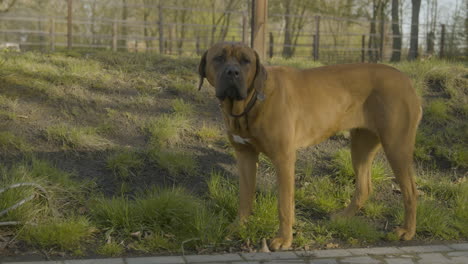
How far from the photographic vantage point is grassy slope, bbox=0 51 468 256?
13.5ft

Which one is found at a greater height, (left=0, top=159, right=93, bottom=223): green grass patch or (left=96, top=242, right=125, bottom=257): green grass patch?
(left=0, top=159, right=93, bottom=223): green grass patch

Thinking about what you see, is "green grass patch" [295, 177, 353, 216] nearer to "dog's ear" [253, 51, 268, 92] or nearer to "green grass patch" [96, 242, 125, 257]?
"dog's ear" [253, 51, 268, 92]

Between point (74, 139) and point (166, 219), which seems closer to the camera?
point (166, 219)

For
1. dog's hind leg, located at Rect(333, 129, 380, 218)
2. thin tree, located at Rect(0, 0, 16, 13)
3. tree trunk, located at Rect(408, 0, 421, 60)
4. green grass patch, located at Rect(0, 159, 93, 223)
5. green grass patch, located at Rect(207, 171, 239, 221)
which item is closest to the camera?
green grass patch, located at Rect(0, 159, 93, 223)

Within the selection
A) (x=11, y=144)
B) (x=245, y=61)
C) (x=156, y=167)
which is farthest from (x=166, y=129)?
(x=245, y=61)

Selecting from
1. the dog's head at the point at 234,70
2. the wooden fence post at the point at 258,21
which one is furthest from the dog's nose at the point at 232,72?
the wooden fence post at the point at 258,21

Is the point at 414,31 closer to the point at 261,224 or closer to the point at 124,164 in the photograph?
the point at 124,164

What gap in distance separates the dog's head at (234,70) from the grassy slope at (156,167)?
1097 mm

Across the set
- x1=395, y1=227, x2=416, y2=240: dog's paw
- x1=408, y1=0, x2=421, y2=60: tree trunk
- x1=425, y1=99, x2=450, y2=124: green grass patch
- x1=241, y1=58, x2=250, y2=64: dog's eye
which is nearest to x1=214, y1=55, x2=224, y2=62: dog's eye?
x1=241, y1=58, x2=250, y2=64: dog's eye

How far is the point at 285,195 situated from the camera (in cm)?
404

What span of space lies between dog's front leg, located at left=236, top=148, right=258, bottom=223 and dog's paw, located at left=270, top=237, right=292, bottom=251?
444mm

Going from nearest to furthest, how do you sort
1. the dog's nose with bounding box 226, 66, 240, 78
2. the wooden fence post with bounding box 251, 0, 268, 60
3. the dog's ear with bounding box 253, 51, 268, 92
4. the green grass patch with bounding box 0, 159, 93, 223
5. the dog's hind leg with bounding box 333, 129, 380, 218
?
the dog's nose with bounding box 226, 66, 240, 78 → the dog's ear with bounding box 253, 51, 268, 92 → the green grass patch with bounding box 0, 159, 93, 223 → the dog's hind leg with bounding box 333, 129, 380, 218 → the wooden fence post with bounding box 251, 0, 268, 60

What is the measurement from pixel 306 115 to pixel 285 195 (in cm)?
74

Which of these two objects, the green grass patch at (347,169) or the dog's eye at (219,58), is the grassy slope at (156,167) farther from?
the dog's eye at (219,58)
